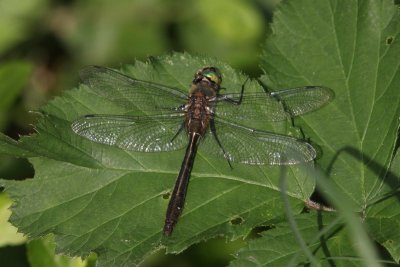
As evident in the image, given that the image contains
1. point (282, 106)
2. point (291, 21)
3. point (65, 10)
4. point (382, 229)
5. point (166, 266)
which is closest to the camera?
point (382, 229)

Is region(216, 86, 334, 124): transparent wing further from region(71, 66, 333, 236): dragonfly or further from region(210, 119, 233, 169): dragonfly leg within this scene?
region(210, 119, 233, 169): dragonfly leg

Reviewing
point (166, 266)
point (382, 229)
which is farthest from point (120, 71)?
point (166, 266)

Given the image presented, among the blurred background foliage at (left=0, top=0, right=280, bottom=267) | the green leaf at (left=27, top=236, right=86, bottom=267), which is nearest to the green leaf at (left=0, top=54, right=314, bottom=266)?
the green leaf at (left=27, top=236, right=86, bottom=267)

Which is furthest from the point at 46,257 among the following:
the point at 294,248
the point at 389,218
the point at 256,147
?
the point at 389,218

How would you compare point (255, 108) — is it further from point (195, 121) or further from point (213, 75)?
point (195, 121)

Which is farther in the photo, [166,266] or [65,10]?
[65,10]

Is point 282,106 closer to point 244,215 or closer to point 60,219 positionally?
point 244,215

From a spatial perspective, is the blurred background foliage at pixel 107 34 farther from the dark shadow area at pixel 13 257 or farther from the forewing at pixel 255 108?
the forewing at pixel 255 108

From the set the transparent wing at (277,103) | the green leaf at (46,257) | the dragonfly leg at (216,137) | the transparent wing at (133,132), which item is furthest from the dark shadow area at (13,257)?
the transparent wing at (277,103)
